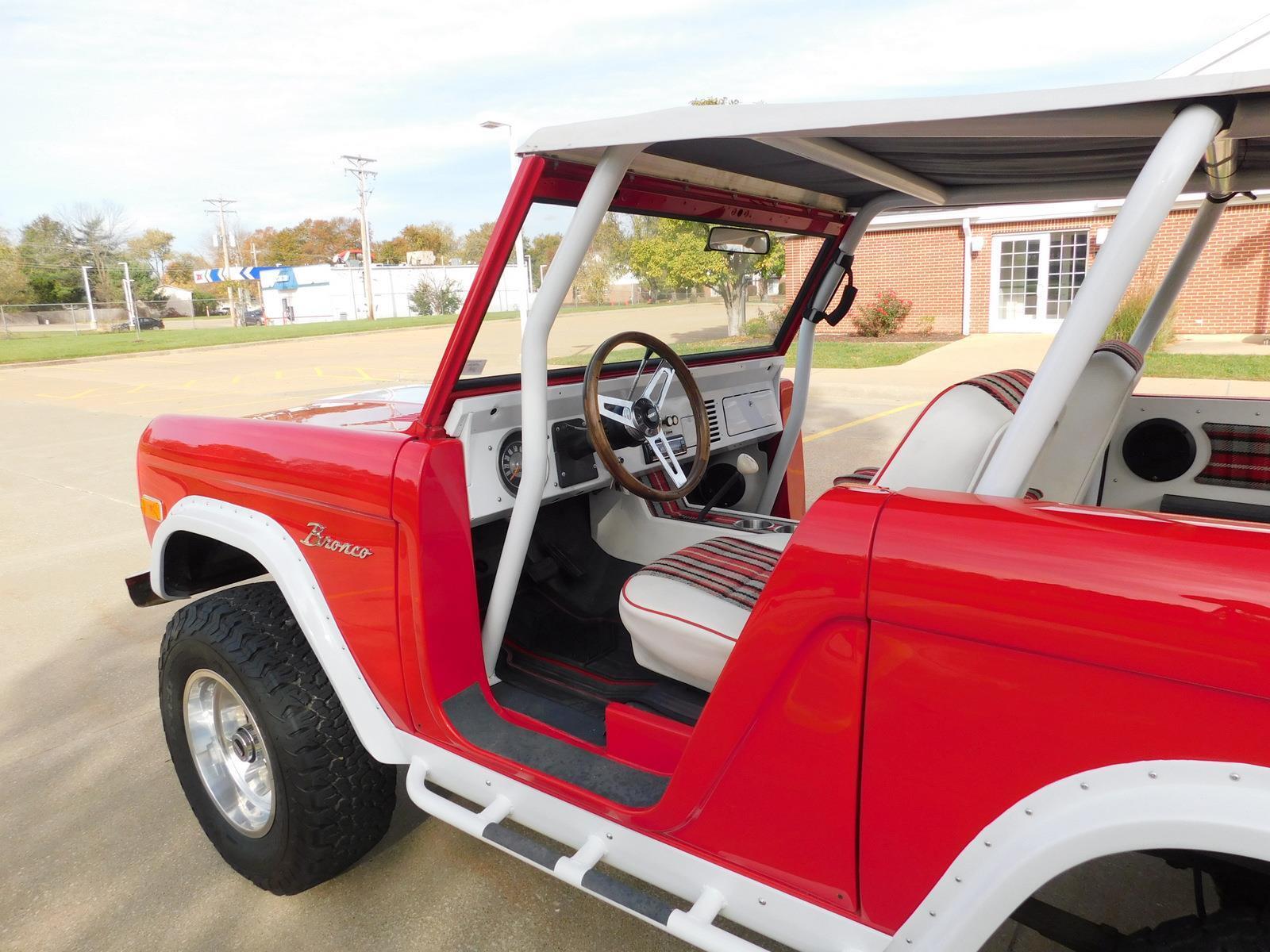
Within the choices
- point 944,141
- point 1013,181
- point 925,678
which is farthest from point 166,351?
point 925,678

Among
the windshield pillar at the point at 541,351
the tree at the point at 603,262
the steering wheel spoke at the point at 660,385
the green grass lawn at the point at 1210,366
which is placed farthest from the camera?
the green grass lawn at the point at 1210,366

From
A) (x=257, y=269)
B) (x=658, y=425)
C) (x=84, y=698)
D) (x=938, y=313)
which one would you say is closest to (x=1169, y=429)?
(x=658, y=425)

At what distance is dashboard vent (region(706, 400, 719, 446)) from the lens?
132 inches

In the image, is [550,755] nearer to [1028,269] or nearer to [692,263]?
[692,263]

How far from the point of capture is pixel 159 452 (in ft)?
8.86

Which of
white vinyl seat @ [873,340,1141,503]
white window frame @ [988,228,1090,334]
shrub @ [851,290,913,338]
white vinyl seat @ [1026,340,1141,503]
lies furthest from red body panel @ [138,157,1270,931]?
white window frame @ [988,228,1090,334]

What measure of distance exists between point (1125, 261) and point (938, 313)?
17.6 m

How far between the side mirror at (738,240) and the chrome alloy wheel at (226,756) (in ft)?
6.81

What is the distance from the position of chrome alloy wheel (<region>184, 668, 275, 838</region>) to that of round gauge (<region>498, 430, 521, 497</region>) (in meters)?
0.99

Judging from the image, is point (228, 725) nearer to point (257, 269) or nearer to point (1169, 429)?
point (1169, 429)

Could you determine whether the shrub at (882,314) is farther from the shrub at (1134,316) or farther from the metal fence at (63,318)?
the metal fence at (63,318)

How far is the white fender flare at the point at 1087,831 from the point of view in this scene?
1078 mm

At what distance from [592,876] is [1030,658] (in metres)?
1.00

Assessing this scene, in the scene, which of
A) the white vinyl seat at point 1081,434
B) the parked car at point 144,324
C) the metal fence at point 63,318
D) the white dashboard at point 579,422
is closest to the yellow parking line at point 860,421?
the white dashboard at point 579,422
